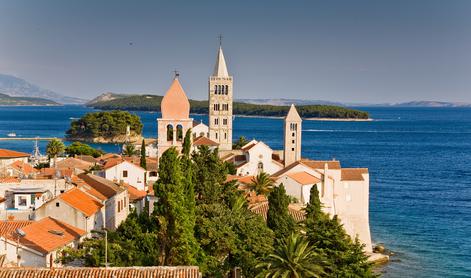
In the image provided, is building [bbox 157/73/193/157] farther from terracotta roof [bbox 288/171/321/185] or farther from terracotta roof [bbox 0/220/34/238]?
terracotta roof [bbox 0/220/34/238]

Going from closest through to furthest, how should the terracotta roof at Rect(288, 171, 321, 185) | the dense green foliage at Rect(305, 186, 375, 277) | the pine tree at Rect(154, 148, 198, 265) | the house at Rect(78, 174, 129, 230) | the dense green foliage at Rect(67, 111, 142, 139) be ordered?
the dense green foliage at Rect(305, 186, 375, 277) → the pine tree at Rect(154, 148, 198, 265) → the house at Rect(78, 174, 129, 230) → the terracotta roof at Rect(288, 171, 321, 185) → the dense green foliage at Rect(67, 111, 142, 139)

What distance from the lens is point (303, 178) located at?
4403 cm

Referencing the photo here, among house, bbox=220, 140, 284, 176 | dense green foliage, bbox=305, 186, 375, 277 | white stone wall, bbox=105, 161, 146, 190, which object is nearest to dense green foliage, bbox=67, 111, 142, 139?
house, bbox=220, 140, 284, 176

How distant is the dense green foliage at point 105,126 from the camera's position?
14325cm

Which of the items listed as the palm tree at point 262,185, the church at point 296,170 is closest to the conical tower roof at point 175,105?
the church at point 296,170

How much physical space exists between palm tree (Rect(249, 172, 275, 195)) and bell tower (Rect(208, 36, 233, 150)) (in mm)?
36489

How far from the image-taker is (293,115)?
198 feet

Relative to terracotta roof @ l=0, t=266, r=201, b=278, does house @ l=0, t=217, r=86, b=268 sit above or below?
below

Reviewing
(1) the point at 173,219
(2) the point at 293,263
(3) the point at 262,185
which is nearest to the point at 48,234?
(1) the point at 173,219

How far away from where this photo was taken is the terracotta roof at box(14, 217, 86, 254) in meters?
24.8

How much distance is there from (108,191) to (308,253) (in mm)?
16166

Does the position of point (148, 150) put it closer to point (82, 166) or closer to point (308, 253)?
point (82, 166)

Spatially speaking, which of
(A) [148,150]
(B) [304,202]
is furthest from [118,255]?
(A) [148,150]

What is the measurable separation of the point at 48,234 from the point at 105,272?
8480 millimetres
